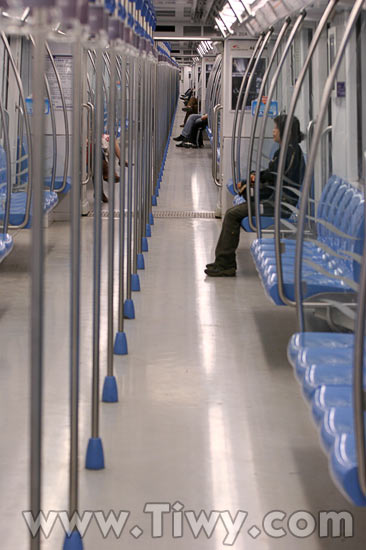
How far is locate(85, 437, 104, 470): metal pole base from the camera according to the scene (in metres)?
3.55

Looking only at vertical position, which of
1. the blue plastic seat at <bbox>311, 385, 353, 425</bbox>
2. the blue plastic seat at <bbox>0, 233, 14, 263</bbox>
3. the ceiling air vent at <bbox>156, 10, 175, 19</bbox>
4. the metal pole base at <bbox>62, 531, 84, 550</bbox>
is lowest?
the metal pole base at <bbox>62, 531, 84, 550</bbox>

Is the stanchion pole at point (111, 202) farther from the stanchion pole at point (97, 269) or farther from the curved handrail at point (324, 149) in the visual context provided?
the curved handrail at point (324, 149)

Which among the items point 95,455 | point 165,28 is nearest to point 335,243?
point 95,455

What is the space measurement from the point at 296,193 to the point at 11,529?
2324mm

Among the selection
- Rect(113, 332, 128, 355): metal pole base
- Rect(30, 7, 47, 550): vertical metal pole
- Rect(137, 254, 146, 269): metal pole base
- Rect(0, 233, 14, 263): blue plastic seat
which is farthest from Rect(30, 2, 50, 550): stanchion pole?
Rect(137, 254, 146, 269): metal pole base

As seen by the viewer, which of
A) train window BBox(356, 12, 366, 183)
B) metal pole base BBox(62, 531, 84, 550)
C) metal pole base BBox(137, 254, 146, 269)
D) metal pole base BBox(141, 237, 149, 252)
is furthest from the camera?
metal pole base BBox(141, 237, 149, 252)

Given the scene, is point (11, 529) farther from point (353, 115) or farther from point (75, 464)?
point (353, 115)

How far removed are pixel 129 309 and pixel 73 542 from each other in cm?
319

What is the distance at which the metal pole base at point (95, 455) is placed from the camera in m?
3.55

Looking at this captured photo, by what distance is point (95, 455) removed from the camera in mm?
3562

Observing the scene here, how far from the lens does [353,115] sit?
4.04m

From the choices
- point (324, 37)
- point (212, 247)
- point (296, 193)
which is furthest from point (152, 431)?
point (212, 247)

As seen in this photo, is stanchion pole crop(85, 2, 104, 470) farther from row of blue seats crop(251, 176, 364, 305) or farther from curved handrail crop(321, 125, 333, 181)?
curved handrail crop(321, 125, 333, 181)

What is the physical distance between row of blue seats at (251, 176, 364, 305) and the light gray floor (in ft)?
2.22
